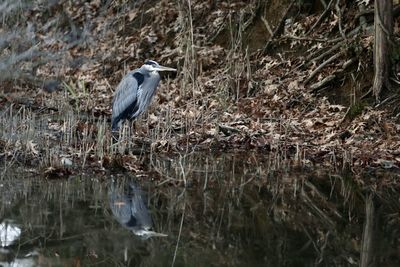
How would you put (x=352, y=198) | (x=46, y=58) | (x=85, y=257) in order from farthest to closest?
1. (x=46, y=58)
2. (x=352, y=198)
3. (x=85, y=257)

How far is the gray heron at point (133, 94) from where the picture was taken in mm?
8438

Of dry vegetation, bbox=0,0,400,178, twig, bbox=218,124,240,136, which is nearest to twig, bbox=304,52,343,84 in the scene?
dry vegetation, bbox=0,0,400,178

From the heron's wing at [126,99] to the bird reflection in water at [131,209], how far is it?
255cm

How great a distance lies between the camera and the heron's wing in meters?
8.43

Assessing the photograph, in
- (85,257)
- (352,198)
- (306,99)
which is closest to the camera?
(85,257)

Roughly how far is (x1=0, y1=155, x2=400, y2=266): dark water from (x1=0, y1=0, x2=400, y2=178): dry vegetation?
55 cm

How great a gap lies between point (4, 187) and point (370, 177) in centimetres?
314

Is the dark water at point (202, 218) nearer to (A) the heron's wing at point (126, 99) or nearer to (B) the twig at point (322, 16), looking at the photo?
(A) the heron's wing at point (126, 99)

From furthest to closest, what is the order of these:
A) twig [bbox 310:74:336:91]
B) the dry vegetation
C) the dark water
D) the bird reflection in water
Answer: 1. twig [bbox 310:74:336:91]
2. the dry vegetation
3. the bird reflection in water
4. the dark water

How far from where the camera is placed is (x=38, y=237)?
445cm

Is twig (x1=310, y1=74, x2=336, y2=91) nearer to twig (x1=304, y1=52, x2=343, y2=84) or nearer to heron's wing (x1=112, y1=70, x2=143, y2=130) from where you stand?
twig (x1=304, y1=52, x2=343, y2=84)

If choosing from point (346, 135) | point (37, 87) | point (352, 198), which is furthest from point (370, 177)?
point (37, 87)

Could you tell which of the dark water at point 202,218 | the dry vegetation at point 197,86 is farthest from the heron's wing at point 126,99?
the dark water at point 202,218

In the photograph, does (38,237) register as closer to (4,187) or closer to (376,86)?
(4,187)
